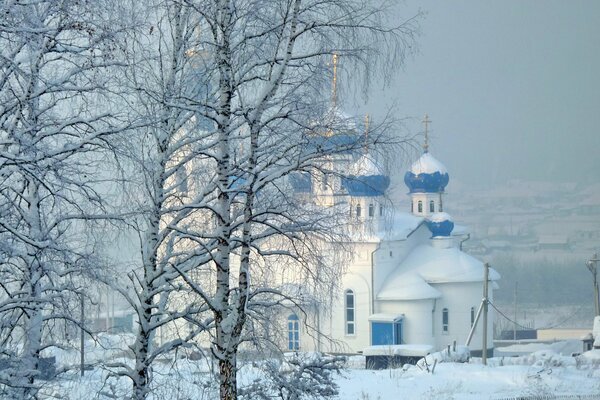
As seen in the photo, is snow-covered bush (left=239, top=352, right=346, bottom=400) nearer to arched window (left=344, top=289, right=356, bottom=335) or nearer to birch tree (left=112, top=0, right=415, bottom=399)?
birch tree (left=112, top=0, right=415, bottom=399)

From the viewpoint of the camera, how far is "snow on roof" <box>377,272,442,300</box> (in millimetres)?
31328

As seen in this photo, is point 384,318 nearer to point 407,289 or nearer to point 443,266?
point 407,289

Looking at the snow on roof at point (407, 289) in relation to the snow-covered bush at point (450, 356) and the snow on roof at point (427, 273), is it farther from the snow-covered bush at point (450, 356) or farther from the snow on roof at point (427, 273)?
the snow-covered bush at point (450, 356)

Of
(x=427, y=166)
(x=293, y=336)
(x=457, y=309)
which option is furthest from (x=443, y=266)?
(x=293, y=336)

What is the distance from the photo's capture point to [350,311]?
104ft

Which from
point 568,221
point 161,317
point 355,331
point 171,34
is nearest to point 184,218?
point 161,317

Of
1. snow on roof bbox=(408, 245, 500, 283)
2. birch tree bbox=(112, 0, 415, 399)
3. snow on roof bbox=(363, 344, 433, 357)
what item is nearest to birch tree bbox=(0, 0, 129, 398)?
birch tree bbox=(112, 0, 415, 399)

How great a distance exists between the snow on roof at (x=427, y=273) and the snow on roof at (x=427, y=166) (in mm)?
Answer: 2361

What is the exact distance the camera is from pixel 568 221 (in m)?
55.3

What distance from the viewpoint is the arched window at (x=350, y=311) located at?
31319 mm

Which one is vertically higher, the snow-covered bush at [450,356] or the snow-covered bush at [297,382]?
the snow-covered bush at [450,356]

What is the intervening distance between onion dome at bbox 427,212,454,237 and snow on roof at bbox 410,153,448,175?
141 centimetres

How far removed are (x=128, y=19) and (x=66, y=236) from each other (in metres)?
1.60

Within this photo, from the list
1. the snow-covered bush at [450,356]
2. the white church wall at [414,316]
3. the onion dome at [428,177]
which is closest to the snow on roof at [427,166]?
the onion dome at [428,177]
